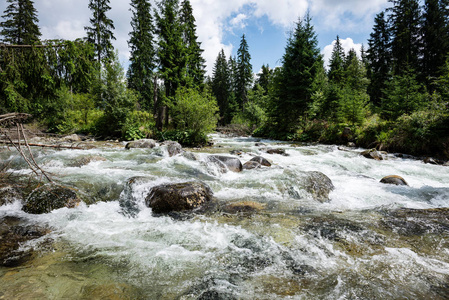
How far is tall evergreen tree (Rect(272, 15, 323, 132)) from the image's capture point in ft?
68.8

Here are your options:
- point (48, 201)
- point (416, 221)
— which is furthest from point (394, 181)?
point (48, 201)

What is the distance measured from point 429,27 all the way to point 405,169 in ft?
86.6

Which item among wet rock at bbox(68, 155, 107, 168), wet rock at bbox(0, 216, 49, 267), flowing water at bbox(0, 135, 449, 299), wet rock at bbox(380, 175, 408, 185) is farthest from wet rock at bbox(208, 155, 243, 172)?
wet rock at bbox(0, 216, 49, 267)

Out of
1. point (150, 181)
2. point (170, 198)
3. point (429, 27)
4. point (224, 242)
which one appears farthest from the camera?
point (429, 27)

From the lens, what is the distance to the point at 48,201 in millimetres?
5047

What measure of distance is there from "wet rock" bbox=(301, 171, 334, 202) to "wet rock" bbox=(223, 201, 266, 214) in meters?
1.99

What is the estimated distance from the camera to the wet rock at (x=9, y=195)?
510 cm

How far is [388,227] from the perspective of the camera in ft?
13.5

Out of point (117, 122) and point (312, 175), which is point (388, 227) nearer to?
point (312, 175)

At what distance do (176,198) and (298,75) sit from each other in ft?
66.3

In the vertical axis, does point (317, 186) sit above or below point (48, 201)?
above

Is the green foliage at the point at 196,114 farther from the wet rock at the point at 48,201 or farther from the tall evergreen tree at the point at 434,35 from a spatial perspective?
the tall evergreen tree at the point at 434,35

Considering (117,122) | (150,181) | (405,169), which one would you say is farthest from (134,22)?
(405,169)

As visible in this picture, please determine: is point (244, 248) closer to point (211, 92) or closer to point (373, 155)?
point (373, 155)
